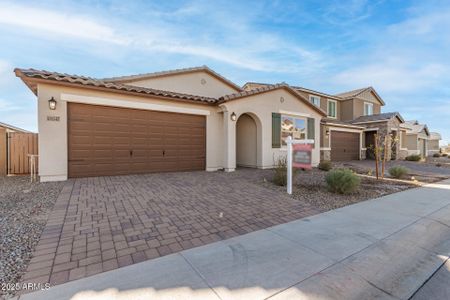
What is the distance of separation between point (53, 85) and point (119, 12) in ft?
12.6

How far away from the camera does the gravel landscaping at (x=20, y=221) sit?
2395 millimetres

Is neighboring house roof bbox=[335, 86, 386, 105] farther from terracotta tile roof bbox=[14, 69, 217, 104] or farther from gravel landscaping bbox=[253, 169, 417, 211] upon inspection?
terracotta tile roof bbox=[14, 69, 217, 104]

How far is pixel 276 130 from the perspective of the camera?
11516 mm

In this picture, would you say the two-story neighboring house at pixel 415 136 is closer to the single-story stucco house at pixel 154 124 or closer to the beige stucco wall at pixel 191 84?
the single-story stucco house at pixel 154 124

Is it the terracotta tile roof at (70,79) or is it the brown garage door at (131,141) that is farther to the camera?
the brown garage door at (131,141)

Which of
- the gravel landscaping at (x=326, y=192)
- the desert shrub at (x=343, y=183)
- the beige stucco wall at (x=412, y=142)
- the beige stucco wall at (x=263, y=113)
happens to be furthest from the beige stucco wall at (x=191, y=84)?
the beige stucco wall at (x=412, y=142)

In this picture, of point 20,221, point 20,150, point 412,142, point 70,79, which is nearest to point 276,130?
point 70,79

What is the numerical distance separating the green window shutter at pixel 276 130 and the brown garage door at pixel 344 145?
8056mm

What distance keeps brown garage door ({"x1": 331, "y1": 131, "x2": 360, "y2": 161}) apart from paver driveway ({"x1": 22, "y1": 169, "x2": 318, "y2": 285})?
13.5m

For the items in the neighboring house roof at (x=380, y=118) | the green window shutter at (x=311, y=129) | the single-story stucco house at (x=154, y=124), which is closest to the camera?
the single-story stucco house at (x=154, y=124)

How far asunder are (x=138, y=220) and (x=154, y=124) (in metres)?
5.99

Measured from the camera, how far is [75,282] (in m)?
2.14

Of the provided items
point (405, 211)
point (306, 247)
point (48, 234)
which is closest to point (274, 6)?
point (405, 211)

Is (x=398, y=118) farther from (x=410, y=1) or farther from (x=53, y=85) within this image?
(x=53, y=85)
